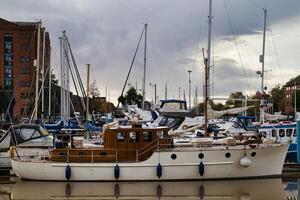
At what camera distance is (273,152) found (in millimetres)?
30078

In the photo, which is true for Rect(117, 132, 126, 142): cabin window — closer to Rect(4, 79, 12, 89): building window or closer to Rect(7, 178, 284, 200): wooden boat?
Rect(7, 178, 284, 200): wooden boat

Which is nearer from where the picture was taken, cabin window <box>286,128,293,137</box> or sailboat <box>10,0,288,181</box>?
sailboat <box>10,0,288,181</box>

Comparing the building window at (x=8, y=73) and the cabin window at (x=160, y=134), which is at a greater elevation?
the building window at (x=8, y=73)

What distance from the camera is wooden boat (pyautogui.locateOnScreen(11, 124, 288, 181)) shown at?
1159 inches

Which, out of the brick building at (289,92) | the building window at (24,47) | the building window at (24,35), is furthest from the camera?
the brick building at (289,92)

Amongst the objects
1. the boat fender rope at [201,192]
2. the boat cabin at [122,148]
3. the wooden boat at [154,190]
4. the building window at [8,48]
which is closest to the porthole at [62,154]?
the boat cabin at [122,148]

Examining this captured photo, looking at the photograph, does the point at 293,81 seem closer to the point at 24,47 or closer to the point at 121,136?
the point at 24,47

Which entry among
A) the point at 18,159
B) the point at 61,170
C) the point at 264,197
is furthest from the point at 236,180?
the point at 18,159

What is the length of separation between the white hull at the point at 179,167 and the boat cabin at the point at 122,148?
1.49 feet

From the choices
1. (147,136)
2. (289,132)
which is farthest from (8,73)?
(147,136)

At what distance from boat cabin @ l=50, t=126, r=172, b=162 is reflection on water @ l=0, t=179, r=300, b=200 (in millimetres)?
1460

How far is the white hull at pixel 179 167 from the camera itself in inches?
1158

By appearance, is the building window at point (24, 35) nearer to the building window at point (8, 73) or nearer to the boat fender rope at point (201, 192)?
the building window at point (8, 73)

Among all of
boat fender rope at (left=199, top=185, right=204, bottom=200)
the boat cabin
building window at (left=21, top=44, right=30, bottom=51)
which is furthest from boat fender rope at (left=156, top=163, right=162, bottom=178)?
building window at (left=21, top=44, right=30, bottom=51)
